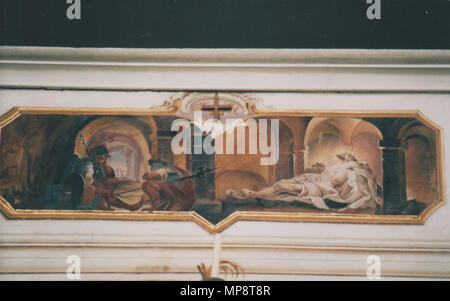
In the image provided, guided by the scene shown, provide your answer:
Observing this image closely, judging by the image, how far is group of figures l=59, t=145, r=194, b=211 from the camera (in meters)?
7.93

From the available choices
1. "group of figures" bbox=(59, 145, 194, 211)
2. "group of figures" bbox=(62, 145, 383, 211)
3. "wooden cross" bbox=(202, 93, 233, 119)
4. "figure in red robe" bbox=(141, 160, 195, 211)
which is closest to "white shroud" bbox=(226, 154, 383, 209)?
"group of figures" bbox=(62, 145, 383, 211)

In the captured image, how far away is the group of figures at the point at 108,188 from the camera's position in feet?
26.0

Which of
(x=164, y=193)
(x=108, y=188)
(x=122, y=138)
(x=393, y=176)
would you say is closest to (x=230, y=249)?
(x=164, y=193)

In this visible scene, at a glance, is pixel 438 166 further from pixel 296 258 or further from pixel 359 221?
pixel 296 258

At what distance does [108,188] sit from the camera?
314 inches

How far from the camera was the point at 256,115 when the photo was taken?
322 inches

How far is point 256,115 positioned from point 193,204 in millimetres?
1329

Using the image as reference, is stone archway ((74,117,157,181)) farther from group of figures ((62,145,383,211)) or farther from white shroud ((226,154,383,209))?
white shroud ((226,154,383,209))

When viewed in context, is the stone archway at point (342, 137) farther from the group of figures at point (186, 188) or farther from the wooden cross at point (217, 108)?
the wooden cross at point (217, 108)

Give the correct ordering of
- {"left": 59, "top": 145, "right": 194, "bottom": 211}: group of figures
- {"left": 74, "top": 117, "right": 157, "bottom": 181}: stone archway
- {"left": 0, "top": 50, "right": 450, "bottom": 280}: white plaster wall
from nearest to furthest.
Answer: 1. {"left": 0, "top": 50, "right": 450, "bottom": 280}: white plaster wall
2. {"left": 59, "top": 145, "right": 194, "bottom": 211}: group of figures
3. {"left": 74, "top": 117, "right": 157, "bottom": 181}: stone archway

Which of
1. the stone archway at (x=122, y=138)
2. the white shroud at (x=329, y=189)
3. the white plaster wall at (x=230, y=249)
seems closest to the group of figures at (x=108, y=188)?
the stone archway at (x=122, y=138)

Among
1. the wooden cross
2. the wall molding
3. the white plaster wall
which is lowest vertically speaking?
the white plaster wall
